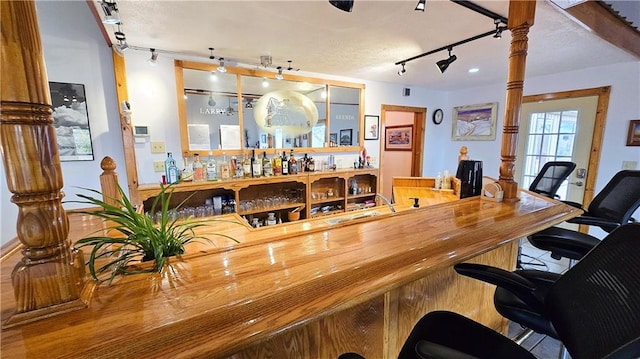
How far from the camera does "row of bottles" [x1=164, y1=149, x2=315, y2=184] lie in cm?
290

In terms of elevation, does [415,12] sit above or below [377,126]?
above

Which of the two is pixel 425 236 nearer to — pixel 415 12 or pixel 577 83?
pixel 415 12

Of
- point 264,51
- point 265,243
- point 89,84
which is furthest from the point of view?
point 264,51

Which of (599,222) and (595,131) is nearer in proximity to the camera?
(599,222)

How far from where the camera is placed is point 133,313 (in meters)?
0.56

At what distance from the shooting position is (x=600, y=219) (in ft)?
5.94

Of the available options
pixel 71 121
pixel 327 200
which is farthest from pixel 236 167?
pixel 71 121

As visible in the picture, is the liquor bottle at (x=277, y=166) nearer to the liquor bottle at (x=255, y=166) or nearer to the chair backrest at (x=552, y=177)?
the liquor bottle at (x=255, y=166)

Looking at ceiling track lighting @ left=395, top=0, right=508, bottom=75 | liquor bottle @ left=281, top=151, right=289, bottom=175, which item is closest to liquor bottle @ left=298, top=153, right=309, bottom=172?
liquor bottle @ left=281, top=151, right=289, bottom=175

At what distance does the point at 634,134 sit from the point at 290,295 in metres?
4.57

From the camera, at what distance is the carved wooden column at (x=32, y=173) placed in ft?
1.58

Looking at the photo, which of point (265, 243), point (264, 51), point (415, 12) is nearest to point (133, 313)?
point (265, 243)

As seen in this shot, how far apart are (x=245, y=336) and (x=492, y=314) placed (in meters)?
1.68

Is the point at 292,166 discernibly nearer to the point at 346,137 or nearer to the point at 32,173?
the point at 346,137
